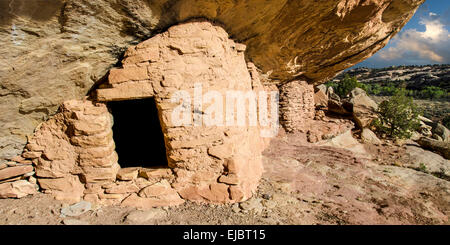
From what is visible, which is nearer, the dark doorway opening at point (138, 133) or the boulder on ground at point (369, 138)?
the dark doorway opening at point (138, 133)

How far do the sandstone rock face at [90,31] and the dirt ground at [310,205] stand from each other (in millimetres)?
879

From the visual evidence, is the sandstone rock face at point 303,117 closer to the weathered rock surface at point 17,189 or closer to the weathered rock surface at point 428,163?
the weathered rock surface at point 428,163

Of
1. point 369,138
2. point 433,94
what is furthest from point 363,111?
point 433,94

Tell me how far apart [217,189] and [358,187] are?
204cm

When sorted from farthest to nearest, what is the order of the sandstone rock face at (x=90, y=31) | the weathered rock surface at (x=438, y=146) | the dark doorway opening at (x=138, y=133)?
the weathered rock surface at (x=438, y=146)
the dark doorway opening at (x=138, y=133)
the sandstone rock face at (x=90, y=31)

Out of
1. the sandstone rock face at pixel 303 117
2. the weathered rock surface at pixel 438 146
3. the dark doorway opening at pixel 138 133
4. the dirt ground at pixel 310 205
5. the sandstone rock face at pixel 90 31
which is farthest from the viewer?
the sandstone rock face at pixel 303 117

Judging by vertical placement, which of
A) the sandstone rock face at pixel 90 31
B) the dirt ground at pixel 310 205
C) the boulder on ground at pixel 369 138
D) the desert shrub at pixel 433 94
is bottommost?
the dirt ground at pixel 310 205

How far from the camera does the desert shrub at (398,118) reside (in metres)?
5.73

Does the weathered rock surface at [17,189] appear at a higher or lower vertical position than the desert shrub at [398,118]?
lower

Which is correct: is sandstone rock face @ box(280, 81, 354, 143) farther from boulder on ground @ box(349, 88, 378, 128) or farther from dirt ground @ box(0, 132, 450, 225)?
dirt ground @ box(0, 132, 450, 225)

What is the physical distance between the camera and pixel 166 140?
7.29 feet

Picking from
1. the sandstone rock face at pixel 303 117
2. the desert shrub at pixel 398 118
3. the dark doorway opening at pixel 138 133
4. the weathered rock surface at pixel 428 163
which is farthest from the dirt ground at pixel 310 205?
the desert shrub at pixel 398 118

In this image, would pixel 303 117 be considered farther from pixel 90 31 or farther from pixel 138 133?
pixel 90 31

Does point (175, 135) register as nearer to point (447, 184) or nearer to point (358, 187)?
point (358, 187)
